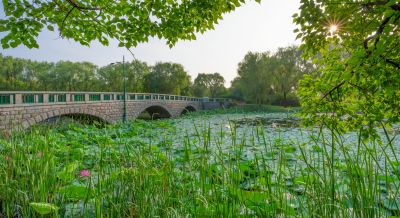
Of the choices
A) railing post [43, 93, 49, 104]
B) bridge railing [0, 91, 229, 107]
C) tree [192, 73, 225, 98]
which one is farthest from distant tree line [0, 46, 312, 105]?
railing post [43, 93, 49, 104]

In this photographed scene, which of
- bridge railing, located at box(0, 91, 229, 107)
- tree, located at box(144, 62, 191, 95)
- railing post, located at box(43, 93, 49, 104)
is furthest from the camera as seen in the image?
tree, located at box(144, 62, 191, 95)

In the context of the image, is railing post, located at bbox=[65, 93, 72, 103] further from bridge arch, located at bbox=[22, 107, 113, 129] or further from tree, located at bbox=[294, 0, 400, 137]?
tree, located at bbox=[294, 0, 400, 137]

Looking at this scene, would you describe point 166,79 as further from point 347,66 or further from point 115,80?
point 347,66

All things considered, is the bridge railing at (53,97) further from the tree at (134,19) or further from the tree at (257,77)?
the tree at (257,77)

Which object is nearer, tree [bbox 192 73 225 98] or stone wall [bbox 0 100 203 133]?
stone wall [bbox 0 100 203 133]

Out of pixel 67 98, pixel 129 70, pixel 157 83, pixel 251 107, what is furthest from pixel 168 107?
pixel 129 70

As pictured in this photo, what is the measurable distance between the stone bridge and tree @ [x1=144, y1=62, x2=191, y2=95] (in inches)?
754

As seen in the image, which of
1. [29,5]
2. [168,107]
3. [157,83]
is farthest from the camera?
[157,83]

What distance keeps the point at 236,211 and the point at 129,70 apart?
179ft

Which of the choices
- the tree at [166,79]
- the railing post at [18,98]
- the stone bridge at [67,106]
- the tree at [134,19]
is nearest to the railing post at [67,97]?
the stone bridge at [67,106]

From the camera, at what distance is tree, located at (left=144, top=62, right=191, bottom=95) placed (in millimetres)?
49281

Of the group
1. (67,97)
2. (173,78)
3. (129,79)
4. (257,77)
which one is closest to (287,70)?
(257,77)

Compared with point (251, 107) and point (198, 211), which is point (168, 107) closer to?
point (251, 107)

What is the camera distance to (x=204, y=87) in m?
63.3
